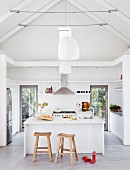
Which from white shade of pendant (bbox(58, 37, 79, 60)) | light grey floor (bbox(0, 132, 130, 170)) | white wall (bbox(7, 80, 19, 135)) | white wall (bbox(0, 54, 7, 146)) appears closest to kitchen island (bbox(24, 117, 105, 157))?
light grey floor (bbox(0, 132, 130, 170))

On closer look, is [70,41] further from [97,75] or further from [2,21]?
[97,75]

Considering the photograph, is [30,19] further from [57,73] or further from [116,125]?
[116,125]

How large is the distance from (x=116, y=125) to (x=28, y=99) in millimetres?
3701

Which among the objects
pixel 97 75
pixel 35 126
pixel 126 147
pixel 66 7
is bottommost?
pixel 126 147

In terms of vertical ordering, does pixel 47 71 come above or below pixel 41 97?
above

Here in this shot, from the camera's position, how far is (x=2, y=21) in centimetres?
737

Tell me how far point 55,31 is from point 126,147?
17.2 feet

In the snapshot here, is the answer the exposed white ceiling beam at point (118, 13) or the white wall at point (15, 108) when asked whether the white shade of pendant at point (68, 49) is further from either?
the white wall at point (15, 108)

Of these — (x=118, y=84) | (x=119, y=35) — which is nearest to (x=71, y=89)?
(x=118, y=84)

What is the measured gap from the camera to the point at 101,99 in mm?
9836

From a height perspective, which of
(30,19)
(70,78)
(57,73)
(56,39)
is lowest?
(70,78)

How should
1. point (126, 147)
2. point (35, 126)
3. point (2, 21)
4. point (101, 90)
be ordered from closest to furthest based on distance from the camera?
point (35, 126) < point (126, 147) < point (2, 21) < point (101, 90)

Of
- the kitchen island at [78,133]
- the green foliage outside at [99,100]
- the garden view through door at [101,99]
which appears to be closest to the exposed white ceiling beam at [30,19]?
the garden view through door at [101,99]

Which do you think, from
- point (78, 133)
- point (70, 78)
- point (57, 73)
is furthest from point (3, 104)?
point (70, 78)
